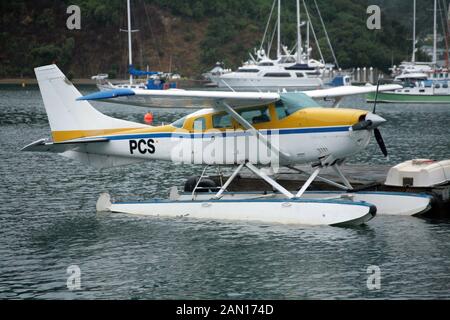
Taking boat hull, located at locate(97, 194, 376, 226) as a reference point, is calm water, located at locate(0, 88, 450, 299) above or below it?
below

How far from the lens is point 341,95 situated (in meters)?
19.1

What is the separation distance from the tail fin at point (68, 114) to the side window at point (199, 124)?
4.60 feet

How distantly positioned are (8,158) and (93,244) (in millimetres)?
15111

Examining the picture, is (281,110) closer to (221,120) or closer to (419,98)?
(221,120)

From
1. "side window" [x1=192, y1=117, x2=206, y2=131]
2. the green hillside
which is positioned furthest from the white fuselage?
the green hillside

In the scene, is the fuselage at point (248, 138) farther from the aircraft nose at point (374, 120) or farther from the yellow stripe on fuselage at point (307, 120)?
the aircraft nose at point (374, 120)

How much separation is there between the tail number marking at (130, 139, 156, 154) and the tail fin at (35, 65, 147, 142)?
0.43 meters

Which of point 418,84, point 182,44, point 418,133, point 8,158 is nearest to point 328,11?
point 182,44

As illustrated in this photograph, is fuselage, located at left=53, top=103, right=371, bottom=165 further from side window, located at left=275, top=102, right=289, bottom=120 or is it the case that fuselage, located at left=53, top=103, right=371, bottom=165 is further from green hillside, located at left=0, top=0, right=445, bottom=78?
green hillside, located at left=0, top=0, right=445, bottom=78

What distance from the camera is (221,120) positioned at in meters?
17.7

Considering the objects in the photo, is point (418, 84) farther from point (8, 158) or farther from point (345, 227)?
point (345, 227)

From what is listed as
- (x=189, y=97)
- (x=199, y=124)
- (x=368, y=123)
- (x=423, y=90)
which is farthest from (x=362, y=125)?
(x=423, y=90)

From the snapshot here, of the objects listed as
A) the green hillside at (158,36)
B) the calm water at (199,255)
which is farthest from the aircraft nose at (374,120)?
the green hillside at (158,36)

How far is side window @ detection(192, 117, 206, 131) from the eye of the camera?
1778 centimetres
